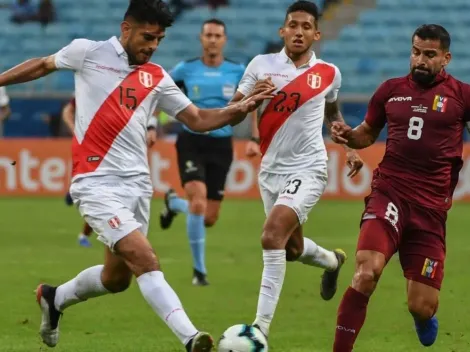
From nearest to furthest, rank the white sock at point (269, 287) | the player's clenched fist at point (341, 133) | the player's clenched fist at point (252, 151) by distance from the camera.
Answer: the player's clenched fist at point (341, 133) < the white sock at point (269, 287) < the player's clenched fist at point (252, 151)

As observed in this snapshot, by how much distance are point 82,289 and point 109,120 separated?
1220 mm

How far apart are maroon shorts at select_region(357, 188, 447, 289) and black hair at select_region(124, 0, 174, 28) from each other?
5.65 feet

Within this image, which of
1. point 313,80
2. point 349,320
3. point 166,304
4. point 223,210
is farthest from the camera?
point 223,210

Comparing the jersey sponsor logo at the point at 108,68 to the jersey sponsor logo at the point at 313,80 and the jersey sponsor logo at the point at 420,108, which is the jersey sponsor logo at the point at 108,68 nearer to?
the jersey sponsor logo at the point at 420,108

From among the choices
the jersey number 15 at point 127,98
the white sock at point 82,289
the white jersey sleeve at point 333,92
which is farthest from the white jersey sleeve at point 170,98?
the white jersey sleeve at point 333,92

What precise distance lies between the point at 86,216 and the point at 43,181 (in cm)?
1462

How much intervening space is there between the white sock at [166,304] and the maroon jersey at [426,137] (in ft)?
5.38

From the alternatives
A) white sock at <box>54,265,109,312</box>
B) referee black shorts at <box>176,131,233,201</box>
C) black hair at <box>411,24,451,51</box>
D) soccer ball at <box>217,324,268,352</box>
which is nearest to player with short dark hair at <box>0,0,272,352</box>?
white sock at <box>54,265,109,312</box>

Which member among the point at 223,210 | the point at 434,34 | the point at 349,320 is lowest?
the point at 223,210

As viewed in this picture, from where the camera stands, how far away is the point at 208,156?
476 inches

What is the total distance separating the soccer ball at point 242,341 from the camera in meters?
→ 6.80

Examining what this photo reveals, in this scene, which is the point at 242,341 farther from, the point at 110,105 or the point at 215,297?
the point at 215,297

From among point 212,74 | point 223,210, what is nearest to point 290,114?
point 212,74

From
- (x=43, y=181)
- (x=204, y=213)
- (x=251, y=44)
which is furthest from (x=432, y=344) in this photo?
(x=251, y=44)
